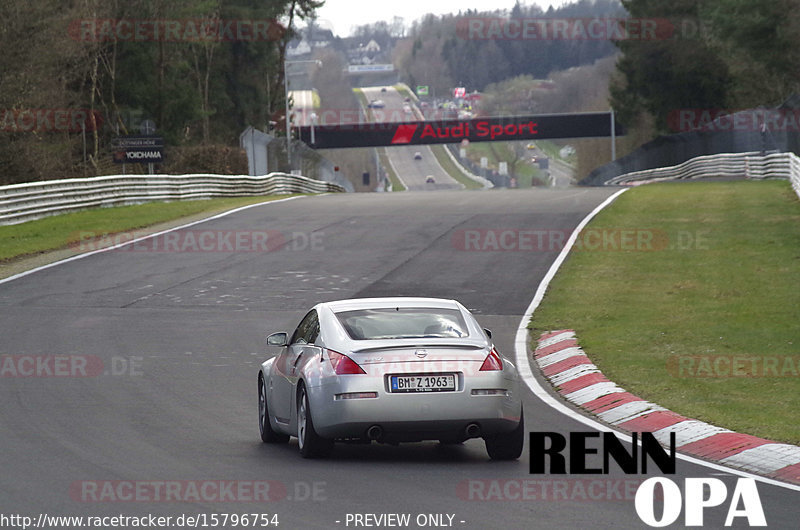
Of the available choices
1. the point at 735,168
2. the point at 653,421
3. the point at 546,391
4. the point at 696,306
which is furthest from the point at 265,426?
the point at 735,168

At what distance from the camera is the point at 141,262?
25078mm

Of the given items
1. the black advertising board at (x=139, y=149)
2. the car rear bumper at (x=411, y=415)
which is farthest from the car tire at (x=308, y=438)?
the black advertising board at (x=139, y=149)

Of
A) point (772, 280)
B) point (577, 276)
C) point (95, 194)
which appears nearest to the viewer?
point (772, 280)

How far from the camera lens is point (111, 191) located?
36.3 metres

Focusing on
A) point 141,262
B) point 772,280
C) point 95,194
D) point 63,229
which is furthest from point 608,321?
point 95,194

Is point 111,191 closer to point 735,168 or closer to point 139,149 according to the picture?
point 139,149

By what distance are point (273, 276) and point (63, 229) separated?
8870 millimetres

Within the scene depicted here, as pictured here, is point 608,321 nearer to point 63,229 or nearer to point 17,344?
point 17,344

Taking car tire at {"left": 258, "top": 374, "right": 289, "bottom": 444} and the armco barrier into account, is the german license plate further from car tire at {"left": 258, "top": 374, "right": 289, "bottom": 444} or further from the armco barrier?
the armco barrier

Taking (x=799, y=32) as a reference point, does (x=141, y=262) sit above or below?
below

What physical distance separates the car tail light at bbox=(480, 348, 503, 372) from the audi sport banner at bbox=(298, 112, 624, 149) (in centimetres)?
8102

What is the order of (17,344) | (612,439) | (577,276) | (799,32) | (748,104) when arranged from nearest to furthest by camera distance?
(612,439), (17,344), (577,276), (799,32), (748,104)

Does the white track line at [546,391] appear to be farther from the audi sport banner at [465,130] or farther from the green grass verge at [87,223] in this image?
the audi sport banner at [465,130]

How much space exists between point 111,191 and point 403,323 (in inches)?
1106
